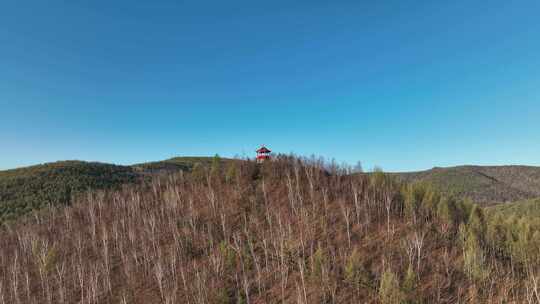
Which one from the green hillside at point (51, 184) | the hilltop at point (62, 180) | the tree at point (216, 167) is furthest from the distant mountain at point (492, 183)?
the tree at point (216, 167)

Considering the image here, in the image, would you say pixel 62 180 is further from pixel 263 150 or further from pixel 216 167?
pixel 263 150

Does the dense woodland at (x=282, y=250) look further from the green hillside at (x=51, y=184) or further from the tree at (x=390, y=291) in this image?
the green hillside at (x=51, y=184)

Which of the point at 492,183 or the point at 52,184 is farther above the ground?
the point at 52,184

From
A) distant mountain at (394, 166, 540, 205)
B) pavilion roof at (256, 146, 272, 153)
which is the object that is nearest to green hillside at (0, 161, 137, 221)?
pavilion roof at (256, 146, 272, 153)

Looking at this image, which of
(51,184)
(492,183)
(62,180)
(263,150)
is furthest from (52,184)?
(492,183)

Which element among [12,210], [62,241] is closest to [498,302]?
[62,241]

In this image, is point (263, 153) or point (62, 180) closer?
point (263, 153)

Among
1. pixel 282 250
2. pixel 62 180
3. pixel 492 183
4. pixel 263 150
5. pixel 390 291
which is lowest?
pixel 492 183

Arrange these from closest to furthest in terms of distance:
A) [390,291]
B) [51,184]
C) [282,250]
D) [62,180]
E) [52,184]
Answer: [390,291] → [282,250] → [52,184] → [51,184] → [62,180]

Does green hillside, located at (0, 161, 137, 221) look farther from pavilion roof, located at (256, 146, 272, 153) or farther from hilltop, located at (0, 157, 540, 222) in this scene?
pavilion roof, located at (256, 146, 272, 153)
